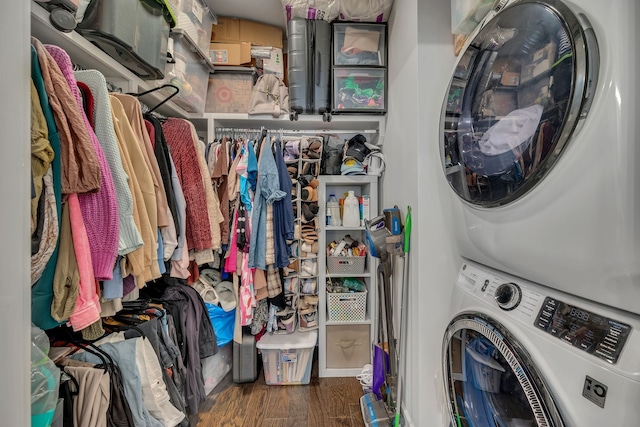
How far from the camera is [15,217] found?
53 cm

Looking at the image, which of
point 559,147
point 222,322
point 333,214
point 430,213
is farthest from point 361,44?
point 222,322

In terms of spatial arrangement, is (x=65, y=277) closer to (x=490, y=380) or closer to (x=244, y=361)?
(x=490, y=380)

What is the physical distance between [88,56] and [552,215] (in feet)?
5.05

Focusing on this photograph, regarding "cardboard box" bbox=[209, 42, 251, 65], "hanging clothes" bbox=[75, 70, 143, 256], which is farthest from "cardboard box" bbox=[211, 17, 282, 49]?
"hanging clothes" bbox=[75, 70, 143, 256]

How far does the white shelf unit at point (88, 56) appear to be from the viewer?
844 millimetres

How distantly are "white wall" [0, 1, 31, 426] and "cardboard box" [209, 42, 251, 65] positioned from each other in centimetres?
152

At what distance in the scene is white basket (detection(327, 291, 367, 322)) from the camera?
1.92 m

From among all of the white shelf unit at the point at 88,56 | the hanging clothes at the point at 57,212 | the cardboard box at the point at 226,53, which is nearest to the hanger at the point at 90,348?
the hanging clothes at the point at 57,212

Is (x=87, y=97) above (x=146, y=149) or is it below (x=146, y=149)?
above

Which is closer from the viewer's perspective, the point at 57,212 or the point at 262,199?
the point at 57,212

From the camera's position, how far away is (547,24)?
585 mm

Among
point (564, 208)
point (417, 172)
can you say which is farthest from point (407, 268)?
point (564, 208)

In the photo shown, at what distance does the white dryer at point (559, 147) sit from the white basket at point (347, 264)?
1.18 meters

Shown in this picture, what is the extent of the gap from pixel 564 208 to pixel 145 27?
1.59 meters
